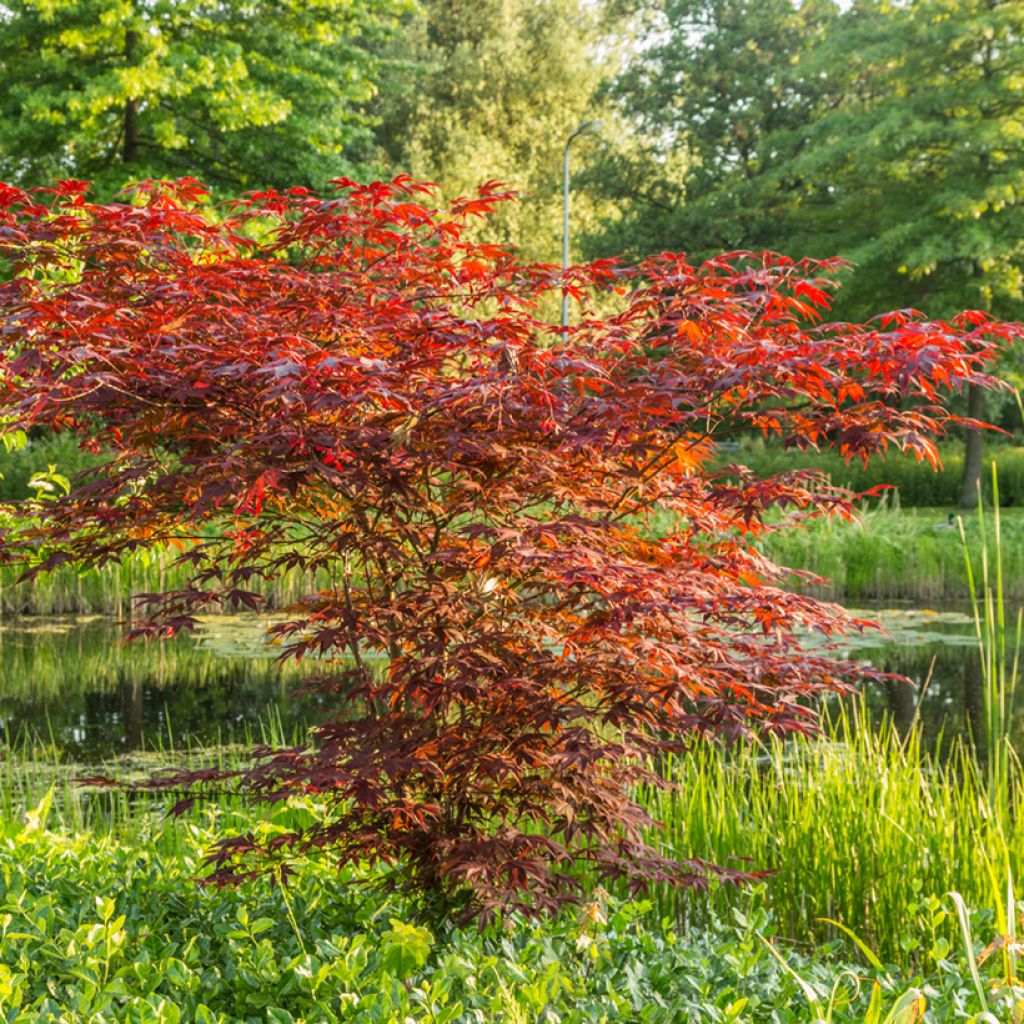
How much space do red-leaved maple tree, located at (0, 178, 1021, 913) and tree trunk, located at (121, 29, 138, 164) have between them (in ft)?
54.2

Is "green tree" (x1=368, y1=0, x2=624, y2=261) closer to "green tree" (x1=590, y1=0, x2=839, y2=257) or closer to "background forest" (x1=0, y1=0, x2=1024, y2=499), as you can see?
"background forest" (x1=0, y1=0, x2=1024, y2=499)

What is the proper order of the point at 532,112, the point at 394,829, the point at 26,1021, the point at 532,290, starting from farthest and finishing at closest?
the point at 532,112 < the point at 532,290 < the point at 394,829 < the point at 26,1021

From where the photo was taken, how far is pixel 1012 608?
1299 centimetres

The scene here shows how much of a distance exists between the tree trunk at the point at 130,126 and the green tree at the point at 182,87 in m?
0.02

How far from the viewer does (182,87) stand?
55.4 feet

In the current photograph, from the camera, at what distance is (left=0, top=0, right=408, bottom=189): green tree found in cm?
1700

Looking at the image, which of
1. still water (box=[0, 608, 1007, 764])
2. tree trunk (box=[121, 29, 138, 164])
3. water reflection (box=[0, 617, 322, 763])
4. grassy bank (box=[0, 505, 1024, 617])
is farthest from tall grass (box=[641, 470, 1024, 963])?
tree trunk (box=[121, 29, 138, 164])

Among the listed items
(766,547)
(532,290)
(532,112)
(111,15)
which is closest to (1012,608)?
(766,547)

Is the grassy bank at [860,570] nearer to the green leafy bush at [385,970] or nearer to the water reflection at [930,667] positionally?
the water reflection at [930,667]

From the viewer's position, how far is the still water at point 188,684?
8.17 m

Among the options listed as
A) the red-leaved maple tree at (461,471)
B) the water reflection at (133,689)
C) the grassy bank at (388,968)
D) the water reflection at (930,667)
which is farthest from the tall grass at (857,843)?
the water reflection at (930,667)

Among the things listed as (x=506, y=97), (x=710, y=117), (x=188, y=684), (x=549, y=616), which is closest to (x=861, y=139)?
(x=710, y=117)

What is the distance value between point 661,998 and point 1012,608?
11.4m

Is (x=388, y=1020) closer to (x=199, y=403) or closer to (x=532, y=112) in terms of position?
(x=199, y=403)
